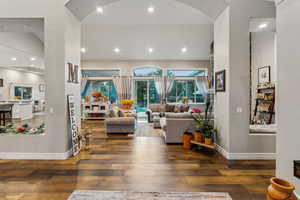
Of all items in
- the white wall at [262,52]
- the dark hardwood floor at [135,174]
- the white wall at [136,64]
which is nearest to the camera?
the dark hardwood floor at [135,174]

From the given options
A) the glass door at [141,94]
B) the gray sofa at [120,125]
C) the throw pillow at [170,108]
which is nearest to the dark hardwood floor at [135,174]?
the gray sofa at [120,125]

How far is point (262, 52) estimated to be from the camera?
18.7 ft

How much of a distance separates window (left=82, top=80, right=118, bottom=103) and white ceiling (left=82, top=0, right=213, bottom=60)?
141 centimetres

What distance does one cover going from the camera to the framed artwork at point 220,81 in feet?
12.7

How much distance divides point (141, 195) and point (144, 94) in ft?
26.4

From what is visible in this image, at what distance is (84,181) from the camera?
106 inches

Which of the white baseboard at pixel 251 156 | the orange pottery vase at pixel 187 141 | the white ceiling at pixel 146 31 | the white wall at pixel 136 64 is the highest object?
the white ceiling at pixel 146 31

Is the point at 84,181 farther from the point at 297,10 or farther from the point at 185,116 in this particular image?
the point at 297,10

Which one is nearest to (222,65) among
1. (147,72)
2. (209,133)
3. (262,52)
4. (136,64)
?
(209,133)

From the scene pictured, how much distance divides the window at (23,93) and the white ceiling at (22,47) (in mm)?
1078

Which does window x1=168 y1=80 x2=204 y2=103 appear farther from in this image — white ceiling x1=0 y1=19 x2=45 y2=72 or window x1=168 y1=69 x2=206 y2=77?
white ceiling x1=0 y1=19 x2=45 y2=72

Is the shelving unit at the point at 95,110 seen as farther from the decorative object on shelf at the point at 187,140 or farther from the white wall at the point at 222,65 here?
the white wall at the point at 222,65

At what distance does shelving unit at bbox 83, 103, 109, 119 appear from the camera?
9.14 m

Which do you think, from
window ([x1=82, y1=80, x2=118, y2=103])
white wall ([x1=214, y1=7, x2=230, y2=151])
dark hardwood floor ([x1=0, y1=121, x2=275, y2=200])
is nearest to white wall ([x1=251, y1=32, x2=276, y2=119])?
white wall ([x1=214, y1=7, x2=230, y2=151])
